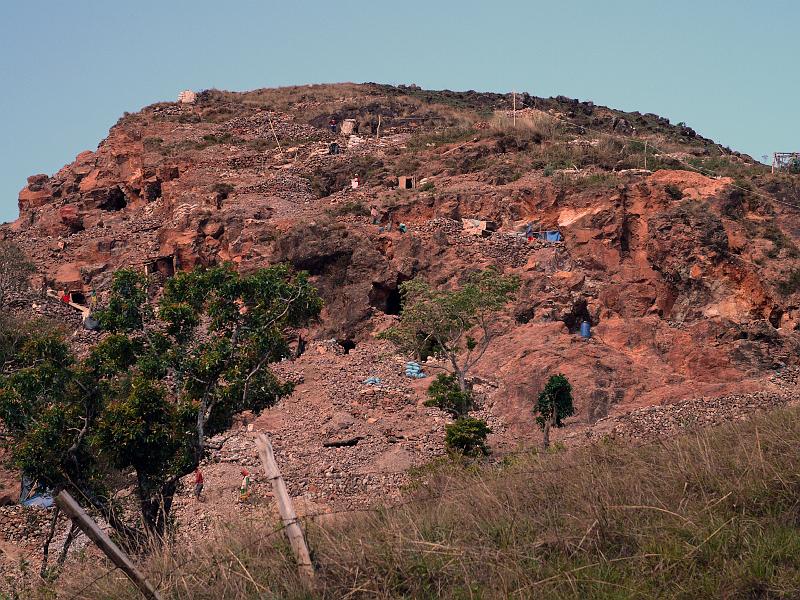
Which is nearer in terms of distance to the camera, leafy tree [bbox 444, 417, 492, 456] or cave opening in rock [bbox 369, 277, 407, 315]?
leafy tree [bbox 444, 417, 492, 456]

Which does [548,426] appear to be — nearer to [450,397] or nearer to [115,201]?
[450,397]

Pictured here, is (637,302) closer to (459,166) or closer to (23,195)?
(459,166)

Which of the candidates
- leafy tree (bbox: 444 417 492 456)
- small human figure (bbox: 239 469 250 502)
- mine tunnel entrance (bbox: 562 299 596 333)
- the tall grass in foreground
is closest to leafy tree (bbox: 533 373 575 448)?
leafy tree (bbox: 444 417 492 456)

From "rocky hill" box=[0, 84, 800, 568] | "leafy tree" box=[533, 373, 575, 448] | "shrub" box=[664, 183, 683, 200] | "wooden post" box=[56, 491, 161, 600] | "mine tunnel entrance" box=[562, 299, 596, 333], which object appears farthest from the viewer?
"shrub" box=[664, 183, 683, 200]

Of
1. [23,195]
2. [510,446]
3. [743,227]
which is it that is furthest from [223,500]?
[23,195]

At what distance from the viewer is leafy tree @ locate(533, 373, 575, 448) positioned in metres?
16.7

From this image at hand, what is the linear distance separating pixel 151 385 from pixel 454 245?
1283 cm

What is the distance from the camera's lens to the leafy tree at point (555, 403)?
16.7 metres

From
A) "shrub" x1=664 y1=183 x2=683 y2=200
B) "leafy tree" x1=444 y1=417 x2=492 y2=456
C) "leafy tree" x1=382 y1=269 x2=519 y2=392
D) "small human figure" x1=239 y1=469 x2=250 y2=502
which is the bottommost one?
"small human figure" x1=239 y1=469 x2=250 y2=502

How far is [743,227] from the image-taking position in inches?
888

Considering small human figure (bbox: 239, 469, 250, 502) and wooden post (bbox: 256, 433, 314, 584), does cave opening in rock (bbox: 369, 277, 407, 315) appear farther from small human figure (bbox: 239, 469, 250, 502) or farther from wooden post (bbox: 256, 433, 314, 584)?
wooden post (bbox: 256, 433, 314, 584)

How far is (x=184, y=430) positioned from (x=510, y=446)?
5.68 meters

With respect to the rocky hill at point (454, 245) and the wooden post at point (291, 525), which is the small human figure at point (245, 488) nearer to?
the rocky hill at point (454, 245)

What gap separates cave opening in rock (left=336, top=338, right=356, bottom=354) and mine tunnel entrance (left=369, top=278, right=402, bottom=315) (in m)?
1.02
